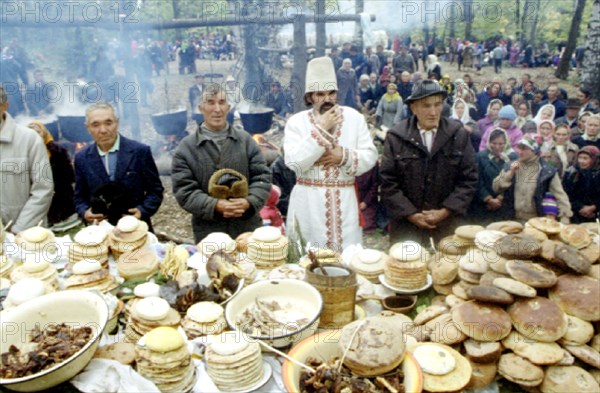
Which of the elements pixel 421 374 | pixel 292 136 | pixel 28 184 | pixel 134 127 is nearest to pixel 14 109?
pixel 134 127

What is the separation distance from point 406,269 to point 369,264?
30 centimetres

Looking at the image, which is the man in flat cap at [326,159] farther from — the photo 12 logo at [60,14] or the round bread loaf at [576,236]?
the photo 12 logo at [60,14]

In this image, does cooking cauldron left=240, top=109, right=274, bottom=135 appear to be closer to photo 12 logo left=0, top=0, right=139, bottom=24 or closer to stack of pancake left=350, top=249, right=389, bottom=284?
photo 12 logo left=0, top=0, right=139, bottom=24

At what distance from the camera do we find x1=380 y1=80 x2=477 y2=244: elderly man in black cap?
416 cm

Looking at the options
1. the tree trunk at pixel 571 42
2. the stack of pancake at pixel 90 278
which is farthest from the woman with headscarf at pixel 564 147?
the tree trunk at pixel 571 42

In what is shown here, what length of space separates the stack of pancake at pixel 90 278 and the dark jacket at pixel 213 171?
3.67 feet

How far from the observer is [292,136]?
4.10 meters

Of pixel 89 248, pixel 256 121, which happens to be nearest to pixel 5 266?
pixel 89 248

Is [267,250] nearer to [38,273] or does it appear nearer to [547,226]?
[38,273]

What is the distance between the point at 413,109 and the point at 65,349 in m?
3.21

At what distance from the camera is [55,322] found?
2453 mm

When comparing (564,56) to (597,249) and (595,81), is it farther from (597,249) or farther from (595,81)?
(597,249)

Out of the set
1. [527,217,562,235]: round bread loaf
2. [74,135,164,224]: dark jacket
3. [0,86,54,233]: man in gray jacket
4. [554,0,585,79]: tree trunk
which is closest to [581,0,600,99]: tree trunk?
[554,0,585,79]: tree trunk

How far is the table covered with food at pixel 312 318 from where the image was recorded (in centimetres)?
213
